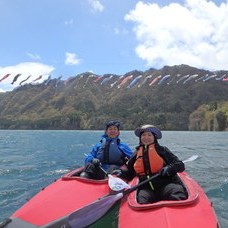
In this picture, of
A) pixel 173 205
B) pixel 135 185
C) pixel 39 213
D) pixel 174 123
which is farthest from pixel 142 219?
pixel 174 123

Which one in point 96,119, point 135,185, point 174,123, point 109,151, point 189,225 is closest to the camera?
point 189,225

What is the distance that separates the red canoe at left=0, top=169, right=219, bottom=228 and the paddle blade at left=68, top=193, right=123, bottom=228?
0.33 feet

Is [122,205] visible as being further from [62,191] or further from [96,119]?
[96,119]

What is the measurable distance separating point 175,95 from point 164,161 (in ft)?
624

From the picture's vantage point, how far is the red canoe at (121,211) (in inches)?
151

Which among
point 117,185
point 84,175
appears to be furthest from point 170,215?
point 84,175

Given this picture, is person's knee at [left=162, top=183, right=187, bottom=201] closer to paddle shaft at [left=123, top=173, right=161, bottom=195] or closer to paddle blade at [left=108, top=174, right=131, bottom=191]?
paddle shaft at [left=123, top=173, right=161, bottom=195]

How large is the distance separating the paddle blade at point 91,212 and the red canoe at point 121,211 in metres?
0.10

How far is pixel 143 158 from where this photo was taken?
5371 mm

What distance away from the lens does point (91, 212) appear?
13.9 ft

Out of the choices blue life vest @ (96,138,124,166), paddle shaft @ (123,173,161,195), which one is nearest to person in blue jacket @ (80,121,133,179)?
blue life vest @ (96,138,124,166)

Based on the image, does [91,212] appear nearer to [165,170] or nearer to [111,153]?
[165,170]

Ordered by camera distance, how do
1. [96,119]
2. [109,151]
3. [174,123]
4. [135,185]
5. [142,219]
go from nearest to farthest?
[142,219], [135,185], [109,151], [174,123], [96,119]

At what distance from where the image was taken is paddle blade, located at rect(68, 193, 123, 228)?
4004 mm
